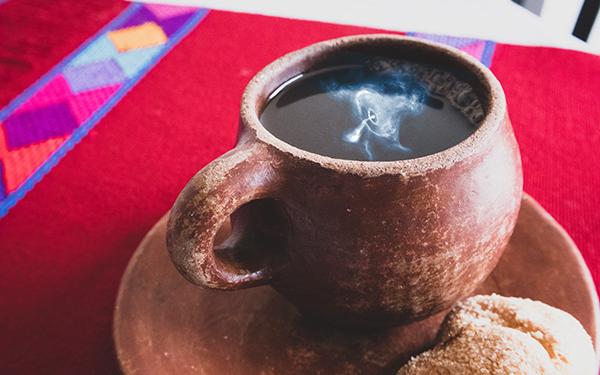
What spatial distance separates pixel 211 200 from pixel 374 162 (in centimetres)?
14

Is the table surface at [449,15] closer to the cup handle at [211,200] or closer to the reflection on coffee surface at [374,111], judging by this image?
the reflection on coffee surface at [374,111]

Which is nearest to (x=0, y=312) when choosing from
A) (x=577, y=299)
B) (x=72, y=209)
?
(x=72, y=209)

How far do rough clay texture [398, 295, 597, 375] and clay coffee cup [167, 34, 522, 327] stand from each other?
3 centimetres

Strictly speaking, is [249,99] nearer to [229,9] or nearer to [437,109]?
[437,109]

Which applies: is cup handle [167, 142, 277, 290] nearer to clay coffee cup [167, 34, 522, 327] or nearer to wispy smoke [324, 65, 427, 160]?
clay coffee cup [167, 34, 522, 327]

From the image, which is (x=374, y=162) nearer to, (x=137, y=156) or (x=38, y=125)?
(x=137, y=156)

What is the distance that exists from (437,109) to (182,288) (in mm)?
350

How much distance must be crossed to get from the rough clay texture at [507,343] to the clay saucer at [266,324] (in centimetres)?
6

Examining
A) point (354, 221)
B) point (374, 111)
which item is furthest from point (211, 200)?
point (374, 111)

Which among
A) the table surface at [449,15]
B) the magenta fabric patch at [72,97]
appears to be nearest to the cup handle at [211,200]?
the magenta fabric patch at [72,97]

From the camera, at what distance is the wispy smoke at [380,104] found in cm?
60

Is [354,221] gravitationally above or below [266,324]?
above

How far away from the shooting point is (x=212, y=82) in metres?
1.13

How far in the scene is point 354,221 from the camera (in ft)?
1.67
